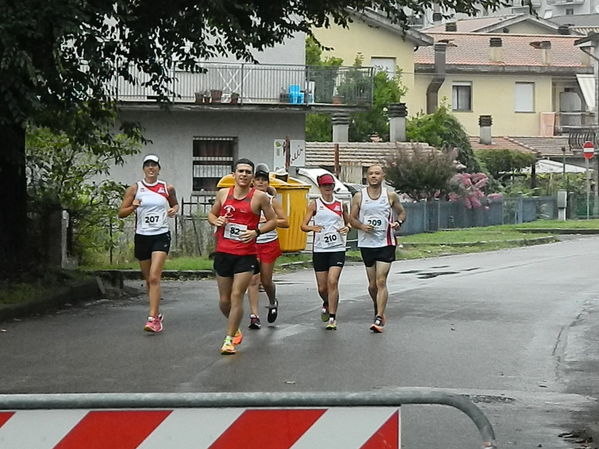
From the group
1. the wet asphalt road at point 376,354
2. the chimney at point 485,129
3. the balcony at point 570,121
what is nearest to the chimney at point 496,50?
the balcony at point 570,121

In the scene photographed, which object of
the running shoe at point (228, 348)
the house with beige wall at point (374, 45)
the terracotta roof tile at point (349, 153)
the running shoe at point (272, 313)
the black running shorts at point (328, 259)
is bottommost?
the running shoe at point (228, 348)

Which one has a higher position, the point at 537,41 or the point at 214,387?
the point at 537,41

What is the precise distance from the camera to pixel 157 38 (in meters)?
17.1

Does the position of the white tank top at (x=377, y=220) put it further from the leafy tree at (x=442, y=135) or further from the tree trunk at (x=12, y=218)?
the leafy tree at (x=442, y=135)

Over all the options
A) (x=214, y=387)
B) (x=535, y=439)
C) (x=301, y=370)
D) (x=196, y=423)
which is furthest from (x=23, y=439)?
(x=301, y=370)

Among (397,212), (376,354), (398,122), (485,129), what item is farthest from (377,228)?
(485,129)

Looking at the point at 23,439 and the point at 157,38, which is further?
the point at 157,38

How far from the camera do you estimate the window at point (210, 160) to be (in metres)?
35.7

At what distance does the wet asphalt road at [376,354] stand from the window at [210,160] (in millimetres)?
15405

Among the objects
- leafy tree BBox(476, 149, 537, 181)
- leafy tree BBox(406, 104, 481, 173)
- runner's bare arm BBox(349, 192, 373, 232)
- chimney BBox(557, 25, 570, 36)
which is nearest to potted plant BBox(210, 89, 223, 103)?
runner's bare arm BBox(349, 192, 373, 232)

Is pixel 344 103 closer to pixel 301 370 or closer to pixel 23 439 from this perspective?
pixel 301 370

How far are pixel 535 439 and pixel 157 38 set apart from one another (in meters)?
9.84

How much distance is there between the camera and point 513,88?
70125 mm

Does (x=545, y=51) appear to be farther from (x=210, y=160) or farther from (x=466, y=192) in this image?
(x=210, y=160)
